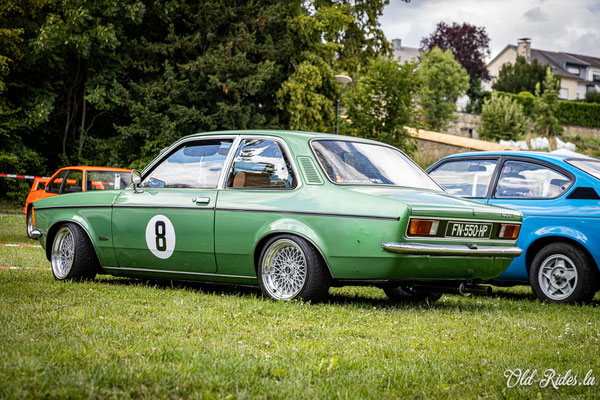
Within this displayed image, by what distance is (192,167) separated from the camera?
7582 mm

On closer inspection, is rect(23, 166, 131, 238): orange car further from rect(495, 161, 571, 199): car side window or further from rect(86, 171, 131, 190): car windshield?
rect(495, 161, 571, 199): car side window

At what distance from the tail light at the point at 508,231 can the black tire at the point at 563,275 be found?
1.31 m

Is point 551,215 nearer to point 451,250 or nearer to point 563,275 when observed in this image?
point 563,275

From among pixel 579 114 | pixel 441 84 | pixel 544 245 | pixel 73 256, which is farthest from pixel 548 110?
pixel 73 256

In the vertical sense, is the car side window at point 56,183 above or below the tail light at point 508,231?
below

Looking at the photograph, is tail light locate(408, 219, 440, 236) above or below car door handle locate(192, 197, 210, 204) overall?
below

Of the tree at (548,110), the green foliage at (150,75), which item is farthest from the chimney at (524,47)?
the green foliage at (150,75)

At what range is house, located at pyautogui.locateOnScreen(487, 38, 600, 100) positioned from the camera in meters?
98.1

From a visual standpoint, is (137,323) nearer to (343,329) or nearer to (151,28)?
(343,329)

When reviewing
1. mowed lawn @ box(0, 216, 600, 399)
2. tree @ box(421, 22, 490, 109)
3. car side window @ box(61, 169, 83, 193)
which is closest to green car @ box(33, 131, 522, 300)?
mowed lawn @ box(0, 216, 600, 399)

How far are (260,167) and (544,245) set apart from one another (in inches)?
129

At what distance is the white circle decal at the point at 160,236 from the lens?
7.32m

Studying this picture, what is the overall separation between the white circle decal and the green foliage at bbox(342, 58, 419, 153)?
19.4m

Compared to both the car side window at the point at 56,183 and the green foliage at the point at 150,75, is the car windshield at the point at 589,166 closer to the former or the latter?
the car side window at the point at 56,183
